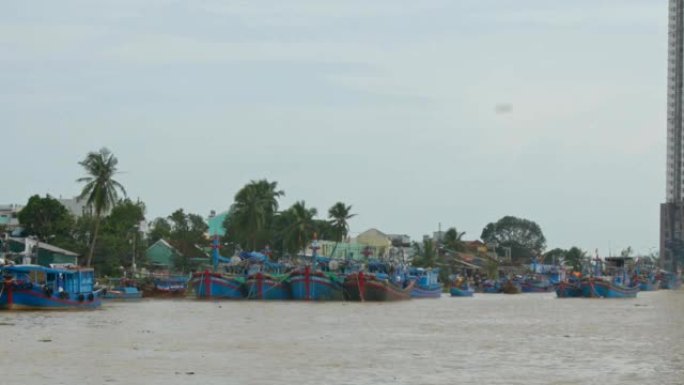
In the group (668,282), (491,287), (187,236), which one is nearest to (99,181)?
(187,236)

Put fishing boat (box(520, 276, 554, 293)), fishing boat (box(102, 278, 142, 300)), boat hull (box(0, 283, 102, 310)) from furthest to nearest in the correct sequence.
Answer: fishing boat (box(520, 276, 554, 293)) → fishing boat (box(102, 278, 142, 300)) → boat hull (box(0, 283, 102, 310))

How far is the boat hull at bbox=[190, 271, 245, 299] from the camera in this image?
88.9 metres

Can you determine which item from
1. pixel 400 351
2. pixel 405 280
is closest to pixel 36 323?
pixel 400 351

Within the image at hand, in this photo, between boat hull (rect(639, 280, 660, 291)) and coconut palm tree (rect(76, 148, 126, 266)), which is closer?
coconut palm tree (rect(76, 148, 126, 266))

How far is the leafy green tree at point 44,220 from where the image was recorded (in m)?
106

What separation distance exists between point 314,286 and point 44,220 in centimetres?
3035

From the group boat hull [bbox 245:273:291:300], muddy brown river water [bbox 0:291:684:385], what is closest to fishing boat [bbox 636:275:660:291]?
boat hull [bbox 245:273:291:300]

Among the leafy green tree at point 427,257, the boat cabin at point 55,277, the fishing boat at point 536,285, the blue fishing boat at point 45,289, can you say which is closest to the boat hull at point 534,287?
the fishing boat at point 536,285

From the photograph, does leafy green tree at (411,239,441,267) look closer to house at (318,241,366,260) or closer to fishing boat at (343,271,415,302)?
house at (318,241,366,260)

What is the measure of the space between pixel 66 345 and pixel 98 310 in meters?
26.1

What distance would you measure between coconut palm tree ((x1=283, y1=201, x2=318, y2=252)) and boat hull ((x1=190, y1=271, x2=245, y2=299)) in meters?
32.3

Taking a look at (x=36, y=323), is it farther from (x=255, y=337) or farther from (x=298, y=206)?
(x=298, y=206)

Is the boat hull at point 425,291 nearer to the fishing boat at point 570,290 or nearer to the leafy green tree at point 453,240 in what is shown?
the fishing boat at point 570,290

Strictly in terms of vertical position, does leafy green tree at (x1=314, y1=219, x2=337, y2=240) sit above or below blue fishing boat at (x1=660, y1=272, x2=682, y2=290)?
above
